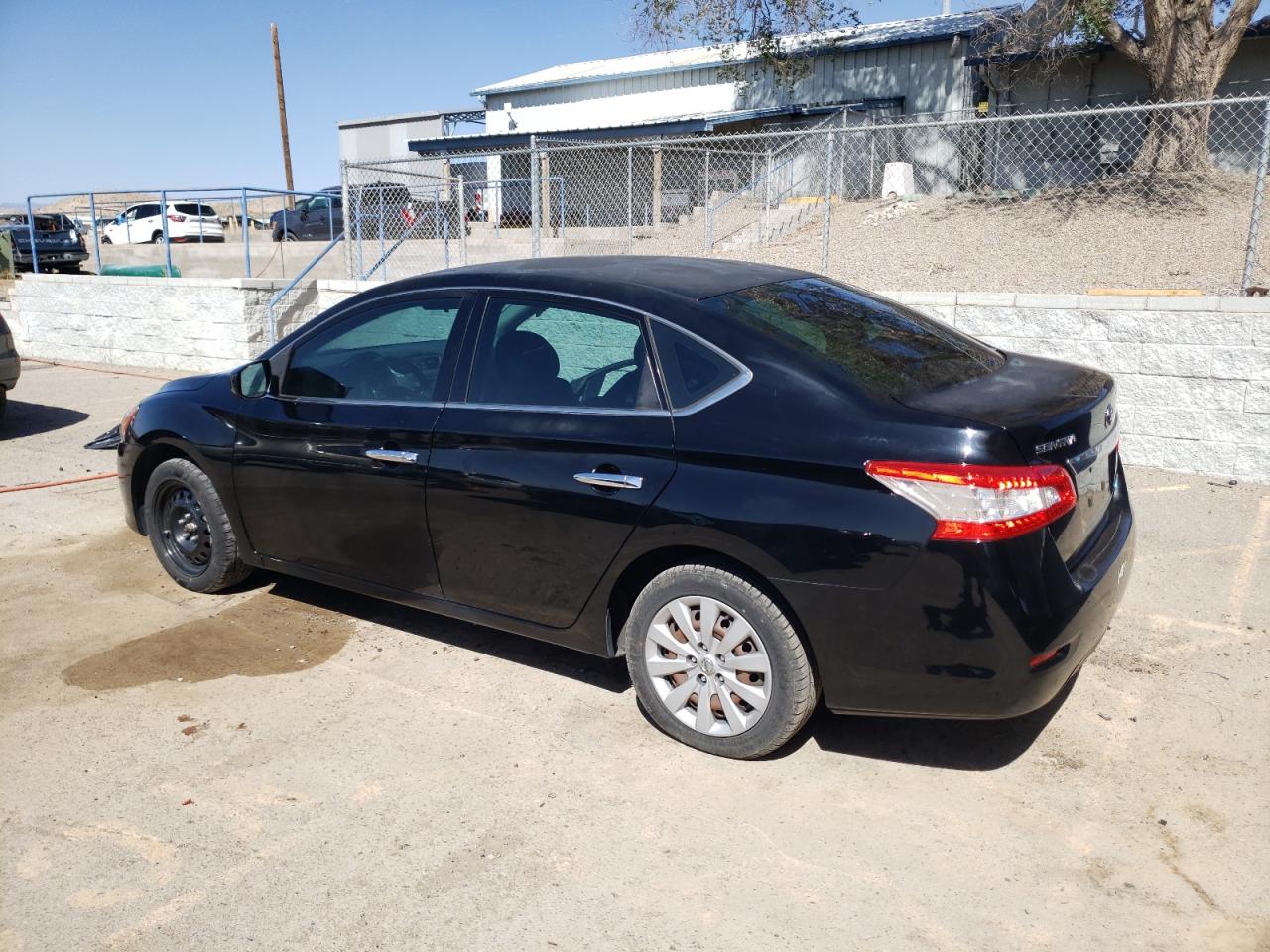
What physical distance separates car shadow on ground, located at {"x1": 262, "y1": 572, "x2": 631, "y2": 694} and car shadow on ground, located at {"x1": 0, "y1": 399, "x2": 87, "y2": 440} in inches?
214

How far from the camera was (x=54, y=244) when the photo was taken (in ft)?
78.8

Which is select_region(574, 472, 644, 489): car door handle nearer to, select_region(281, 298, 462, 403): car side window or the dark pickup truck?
select_region(281, 298, 462, 403): car side window

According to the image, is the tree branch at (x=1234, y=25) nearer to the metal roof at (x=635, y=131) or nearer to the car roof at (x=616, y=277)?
the metal roof at (x=635, y=131)

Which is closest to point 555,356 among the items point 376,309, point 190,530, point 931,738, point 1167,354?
point 376,309

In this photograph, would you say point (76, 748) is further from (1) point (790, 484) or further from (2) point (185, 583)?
(1) point (790, 484)

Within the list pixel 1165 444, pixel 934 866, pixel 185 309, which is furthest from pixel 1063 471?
pixel 185 309

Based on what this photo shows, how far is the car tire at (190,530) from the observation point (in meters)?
5.11

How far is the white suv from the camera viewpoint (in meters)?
30.0

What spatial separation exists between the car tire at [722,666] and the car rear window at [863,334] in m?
0.81

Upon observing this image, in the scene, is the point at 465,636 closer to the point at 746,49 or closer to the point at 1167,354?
the point at 1167,354

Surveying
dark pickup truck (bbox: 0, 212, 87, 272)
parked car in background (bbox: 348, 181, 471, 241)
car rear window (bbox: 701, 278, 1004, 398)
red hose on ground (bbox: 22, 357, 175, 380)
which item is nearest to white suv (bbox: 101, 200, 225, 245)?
dark pickup truck (bbox: 0, 212, 87, 272)

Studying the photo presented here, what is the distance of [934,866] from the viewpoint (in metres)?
3.10

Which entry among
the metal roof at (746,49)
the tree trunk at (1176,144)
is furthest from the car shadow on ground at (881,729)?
the metal roof at (746,49)

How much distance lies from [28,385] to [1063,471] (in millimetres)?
12202
